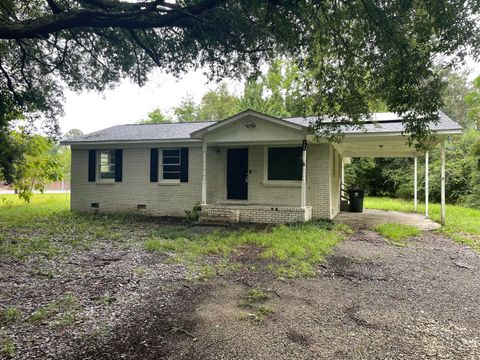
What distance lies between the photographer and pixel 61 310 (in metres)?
3.47

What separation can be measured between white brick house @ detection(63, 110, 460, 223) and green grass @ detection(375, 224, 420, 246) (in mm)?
1920

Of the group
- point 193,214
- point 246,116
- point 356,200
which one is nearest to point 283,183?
point 246,116

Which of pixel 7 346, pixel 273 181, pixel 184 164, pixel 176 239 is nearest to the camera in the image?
pixel 7 346

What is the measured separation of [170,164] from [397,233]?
316 inches

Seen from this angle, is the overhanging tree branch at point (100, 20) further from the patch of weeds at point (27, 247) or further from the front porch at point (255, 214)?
the front porch at point (255, 214)

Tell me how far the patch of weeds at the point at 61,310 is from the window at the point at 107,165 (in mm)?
9278

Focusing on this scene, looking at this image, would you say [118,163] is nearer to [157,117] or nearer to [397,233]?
[397,233]

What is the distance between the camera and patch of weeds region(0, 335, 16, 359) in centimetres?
258

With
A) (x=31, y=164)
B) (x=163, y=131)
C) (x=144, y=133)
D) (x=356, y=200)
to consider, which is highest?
(x=163, y=131)

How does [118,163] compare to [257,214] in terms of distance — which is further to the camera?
[118,163]

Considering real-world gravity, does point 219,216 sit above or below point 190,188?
below

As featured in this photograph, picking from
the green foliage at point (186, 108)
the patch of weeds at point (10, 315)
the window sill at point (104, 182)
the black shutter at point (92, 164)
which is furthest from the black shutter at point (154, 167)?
the green foliage at point (186, 108)

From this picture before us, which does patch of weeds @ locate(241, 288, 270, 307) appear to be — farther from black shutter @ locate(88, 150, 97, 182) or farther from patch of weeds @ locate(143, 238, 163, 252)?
black shutter @ locate(88, 150, 97, 182)

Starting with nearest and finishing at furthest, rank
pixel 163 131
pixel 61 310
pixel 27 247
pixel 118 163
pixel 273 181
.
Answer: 1. pixel 61 310
2. pixel 27 247
3. pixel 273 181
4. pixel 118 163
5. pixel 163 131
